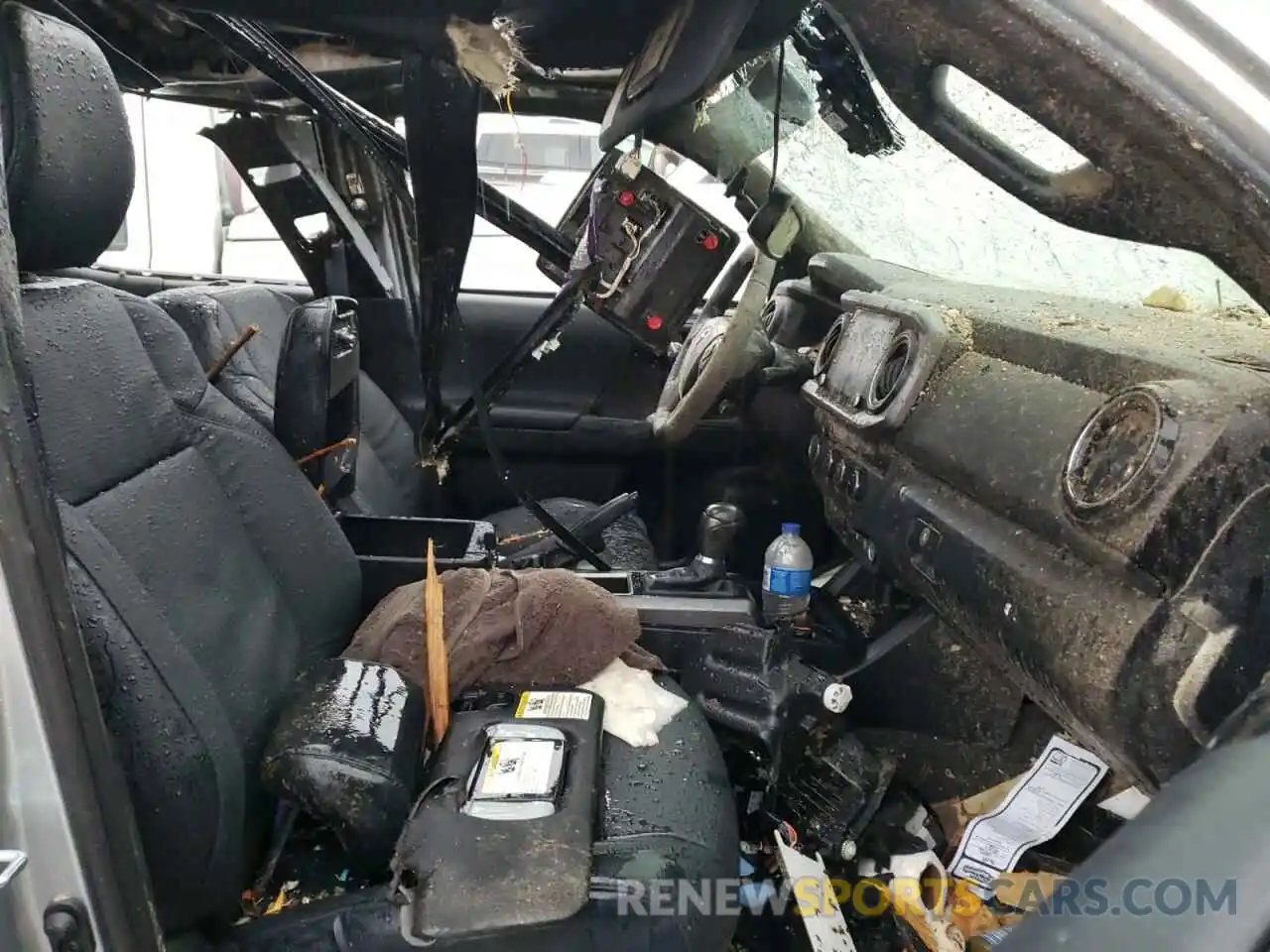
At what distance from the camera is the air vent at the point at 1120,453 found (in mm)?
813

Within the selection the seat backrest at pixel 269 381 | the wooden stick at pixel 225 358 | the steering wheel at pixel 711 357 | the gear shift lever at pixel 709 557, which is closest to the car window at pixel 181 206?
the seat backrest at pixel 269 381

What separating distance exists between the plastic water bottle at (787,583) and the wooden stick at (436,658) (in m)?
0.54

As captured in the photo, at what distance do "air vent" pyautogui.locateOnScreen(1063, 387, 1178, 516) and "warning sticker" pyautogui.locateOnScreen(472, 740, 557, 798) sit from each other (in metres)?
0.68

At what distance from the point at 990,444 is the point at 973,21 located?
47cm

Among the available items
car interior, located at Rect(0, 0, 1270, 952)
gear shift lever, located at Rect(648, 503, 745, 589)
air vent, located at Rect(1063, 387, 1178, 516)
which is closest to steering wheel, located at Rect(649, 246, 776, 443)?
car interior, located at Rect(0, 0, 1270, 952)

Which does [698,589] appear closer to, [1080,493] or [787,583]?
[787,583]

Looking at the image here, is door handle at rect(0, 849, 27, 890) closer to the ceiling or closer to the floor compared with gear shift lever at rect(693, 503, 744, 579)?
closer to the ceiling

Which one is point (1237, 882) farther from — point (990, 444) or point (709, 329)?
point (709, 329)

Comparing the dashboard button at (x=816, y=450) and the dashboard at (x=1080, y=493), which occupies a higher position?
the dashboard at (x=1080, y=493)

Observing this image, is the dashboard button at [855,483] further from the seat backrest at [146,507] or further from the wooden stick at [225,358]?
the wooden stick at [225,358]

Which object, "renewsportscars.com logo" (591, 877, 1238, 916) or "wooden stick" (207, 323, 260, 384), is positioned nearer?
"renewsportscars.com logo" (591, 877, 1238, 916)

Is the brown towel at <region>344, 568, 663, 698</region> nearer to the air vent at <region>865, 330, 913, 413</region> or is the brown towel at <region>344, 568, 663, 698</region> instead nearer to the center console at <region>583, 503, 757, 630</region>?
the center console at <region>583, 503, 757, 630</region>

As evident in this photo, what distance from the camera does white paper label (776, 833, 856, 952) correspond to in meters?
1.34

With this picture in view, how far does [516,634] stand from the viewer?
144 centimetres
